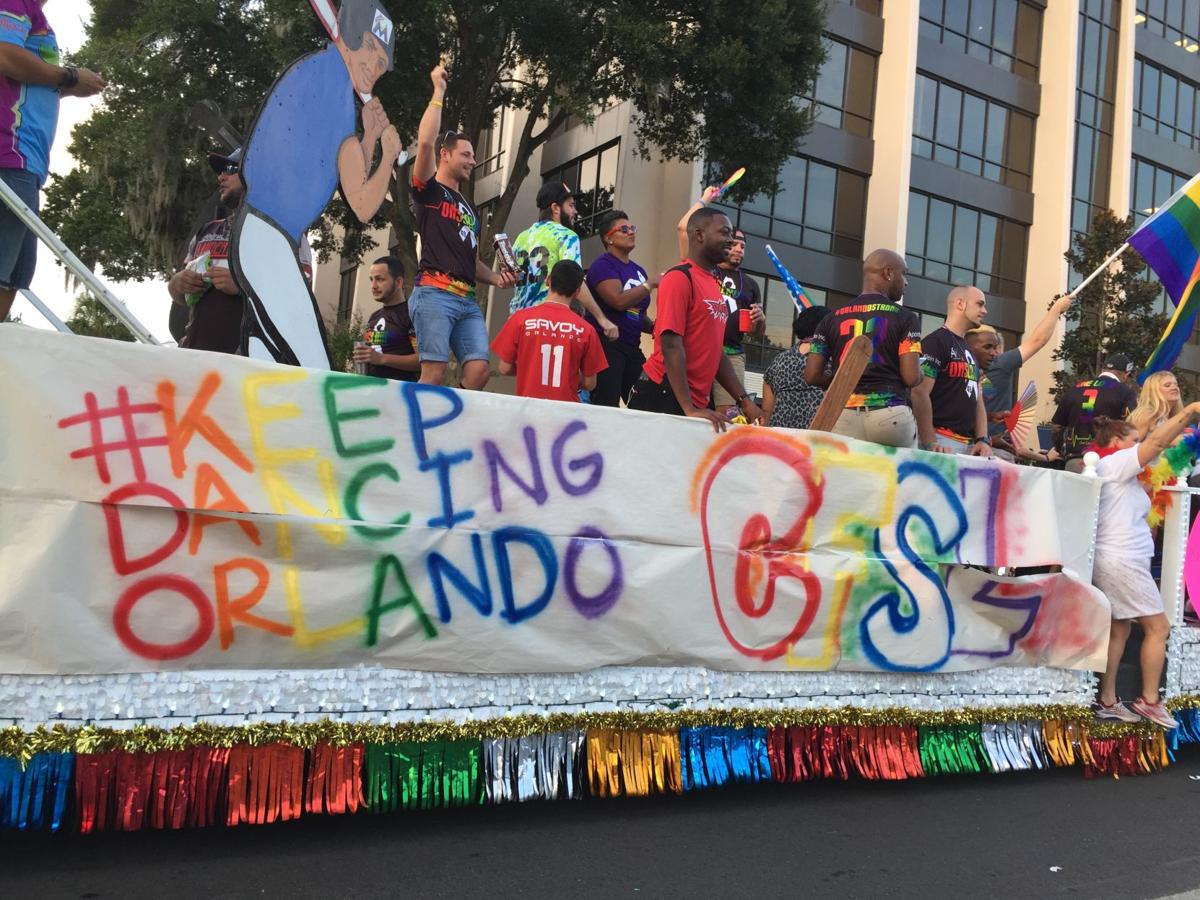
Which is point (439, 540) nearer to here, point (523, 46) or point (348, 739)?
point (348, 739)

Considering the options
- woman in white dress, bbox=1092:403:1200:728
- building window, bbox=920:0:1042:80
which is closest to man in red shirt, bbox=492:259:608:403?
woman in white dress, bbox=1092:403:1200:728

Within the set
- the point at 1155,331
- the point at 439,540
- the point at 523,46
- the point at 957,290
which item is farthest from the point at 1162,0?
the point at 439,540

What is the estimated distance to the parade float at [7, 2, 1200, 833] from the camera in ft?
8.68

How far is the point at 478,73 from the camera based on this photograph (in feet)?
48.7

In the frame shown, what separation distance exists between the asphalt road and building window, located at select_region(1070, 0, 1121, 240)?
2557 centimetres

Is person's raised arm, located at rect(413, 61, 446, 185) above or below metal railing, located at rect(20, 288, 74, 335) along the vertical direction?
above

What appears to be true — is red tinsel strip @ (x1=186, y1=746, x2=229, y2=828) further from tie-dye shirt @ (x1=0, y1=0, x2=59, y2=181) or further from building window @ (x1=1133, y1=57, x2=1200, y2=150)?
building window @ (x1=1133, y1=57, x2=1200, y2=150)

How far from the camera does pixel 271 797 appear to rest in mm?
2807

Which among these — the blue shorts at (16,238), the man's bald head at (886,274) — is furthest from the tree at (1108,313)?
the blue shorts at (16,238)

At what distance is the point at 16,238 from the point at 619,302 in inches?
114

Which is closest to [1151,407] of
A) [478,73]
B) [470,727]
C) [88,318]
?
[470,727]

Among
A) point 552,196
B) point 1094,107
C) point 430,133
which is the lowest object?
point 430,133

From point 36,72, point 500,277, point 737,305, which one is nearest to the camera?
point 36,72

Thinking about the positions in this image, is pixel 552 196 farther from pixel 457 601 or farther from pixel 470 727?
pixel 470 727
